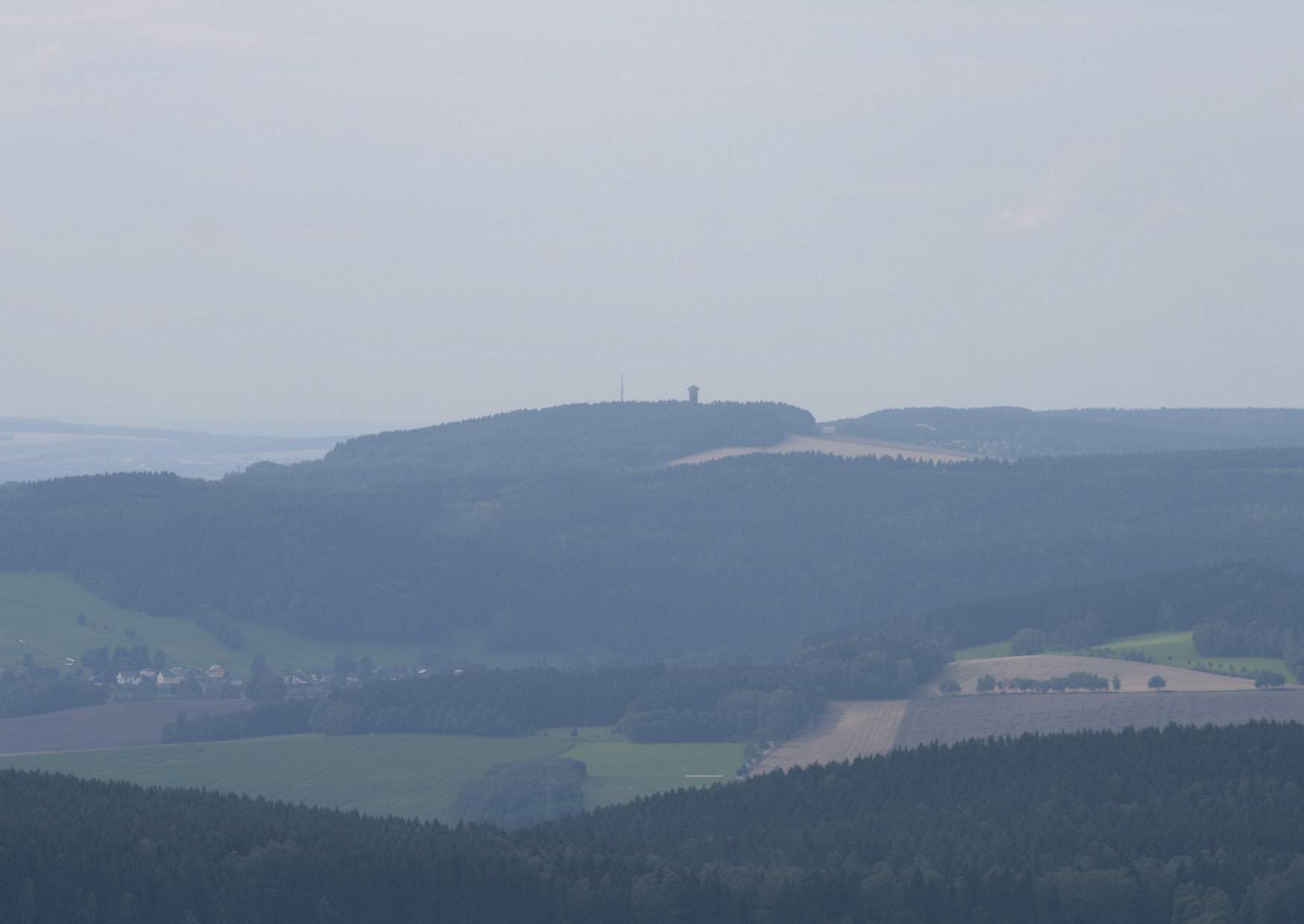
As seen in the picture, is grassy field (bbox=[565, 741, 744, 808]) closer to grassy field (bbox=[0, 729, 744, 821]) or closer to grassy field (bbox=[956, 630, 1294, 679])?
grassy field (bbox=[0, 729, 744, 821])

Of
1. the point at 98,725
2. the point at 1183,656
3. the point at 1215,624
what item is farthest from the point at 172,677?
the point at 1215,624

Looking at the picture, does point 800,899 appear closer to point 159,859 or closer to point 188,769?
point 159,859

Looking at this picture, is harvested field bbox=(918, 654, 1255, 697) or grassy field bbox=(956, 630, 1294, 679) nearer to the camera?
harvested field bbox=(918, 654, 1255, 697)

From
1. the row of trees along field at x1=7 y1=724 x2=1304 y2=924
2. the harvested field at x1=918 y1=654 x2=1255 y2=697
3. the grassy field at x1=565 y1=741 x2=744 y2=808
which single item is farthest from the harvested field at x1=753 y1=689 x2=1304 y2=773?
the row of trees along field at x1=7 y1=724 x2=1304 y2=924

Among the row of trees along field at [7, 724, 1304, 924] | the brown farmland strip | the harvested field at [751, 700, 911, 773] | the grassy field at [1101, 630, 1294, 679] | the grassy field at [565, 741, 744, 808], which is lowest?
the grassy field at [565, 741, 744, 808]

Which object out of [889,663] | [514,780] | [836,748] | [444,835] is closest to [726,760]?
Result: [836,748]

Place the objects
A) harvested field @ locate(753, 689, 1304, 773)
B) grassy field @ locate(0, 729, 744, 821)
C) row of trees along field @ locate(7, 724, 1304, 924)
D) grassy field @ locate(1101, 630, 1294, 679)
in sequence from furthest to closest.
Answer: grassy field @ locate(1101, 630, 1294, 679)
harvested field @ locate(753, 689, 1304, 773)
grassy field @ locate(0, 729, 744, 821)
row of trees along field @ locate(7, 724, 1304, 924)
